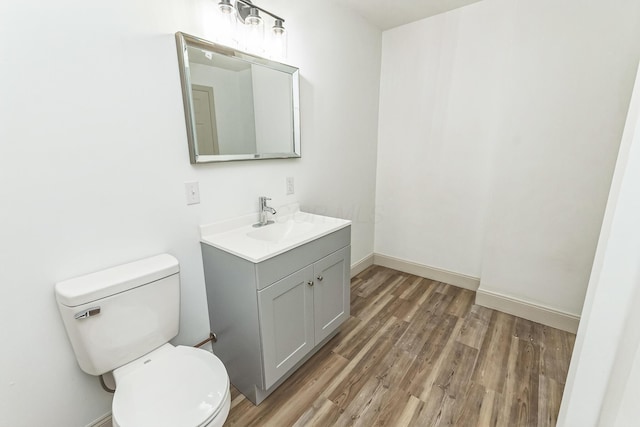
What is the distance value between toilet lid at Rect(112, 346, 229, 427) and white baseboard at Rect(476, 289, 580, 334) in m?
2.18

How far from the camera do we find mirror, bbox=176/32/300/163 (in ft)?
4.58

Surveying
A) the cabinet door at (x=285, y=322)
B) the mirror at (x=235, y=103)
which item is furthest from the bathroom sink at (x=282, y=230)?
the mirror at (x=235, y=103)

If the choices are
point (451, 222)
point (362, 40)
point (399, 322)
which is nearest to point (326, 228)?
point (399, 322)

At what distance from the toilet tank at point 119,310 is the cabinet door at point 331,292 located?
77 cm

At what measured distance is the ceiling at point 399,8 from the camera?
7.14 feet

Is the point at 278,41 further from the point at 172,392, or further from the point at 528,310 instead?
the point at 528,310

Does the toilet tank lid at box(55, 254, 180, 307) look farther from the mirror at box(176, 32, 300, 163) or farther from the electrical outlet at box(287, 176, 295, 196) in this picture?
the electrical outlet at box(287, 176, 295, 196)

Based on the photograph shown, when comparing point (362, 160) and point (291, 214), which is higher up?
point (362, 160)

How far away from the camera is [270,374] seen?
56.4 inches

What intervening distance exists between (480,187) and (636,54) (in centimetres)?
116

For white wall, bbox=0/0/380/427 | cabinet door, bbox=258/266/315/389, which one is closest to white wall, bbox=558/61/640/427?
cabinet door, bbox=258/266/315/389

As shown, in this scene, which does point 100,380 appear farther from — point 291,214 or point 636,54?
point 636,54

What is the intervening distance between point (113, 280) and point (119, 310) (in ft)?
0.41

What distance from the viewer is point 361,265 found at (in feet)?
9.85
